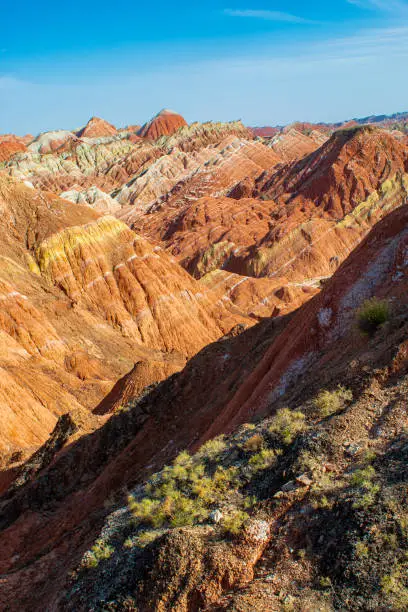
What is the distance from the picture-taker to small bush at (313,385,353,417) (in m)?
8.41

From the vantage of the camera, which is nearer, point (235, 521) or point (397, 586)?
point (397, 586)

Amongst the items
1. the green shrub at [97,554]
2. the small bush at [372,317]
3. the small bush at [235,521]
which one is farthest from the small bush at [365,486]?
the small bush at [372,317]

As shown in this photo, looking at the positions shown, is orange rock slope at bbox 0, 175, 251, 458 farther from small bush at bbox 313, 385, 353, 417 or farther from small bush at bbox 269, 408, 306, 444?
small bush at bbox 313, 385, 353, 417

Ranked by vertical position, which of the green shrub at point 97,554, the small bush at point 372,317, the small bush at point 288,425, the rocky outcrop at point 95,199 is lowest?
the small bush at point 372,317

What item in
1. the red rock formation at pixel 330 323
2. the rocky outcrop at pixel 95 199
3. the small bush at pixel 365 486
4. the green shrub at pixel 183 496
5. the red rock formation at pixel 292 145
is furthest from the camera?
the red rock formation at pixel 292 145

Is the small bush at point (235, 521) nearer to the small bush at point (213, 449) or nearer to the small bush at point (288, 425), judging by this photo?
the small bush at point (288, 425)

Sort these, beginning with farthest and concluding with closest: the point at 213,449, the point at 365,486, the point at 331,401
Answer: the point at 213,449, the point at 331,401, the point at 365,486

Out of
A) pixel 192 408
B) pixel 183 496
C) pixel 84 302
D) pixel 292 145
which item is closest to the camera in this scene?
pixel 183 496

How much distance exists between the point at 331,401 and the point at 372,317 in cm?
294

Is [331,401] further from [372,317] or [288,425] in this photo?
[372,317]

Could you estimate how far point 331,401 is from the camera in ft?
28.0

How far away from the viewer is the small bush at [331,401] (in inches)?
331

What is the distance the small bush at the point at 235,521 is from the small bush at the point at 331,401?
2295 mm

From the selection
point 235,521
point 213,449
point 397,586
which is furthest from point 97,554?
point 397,586
